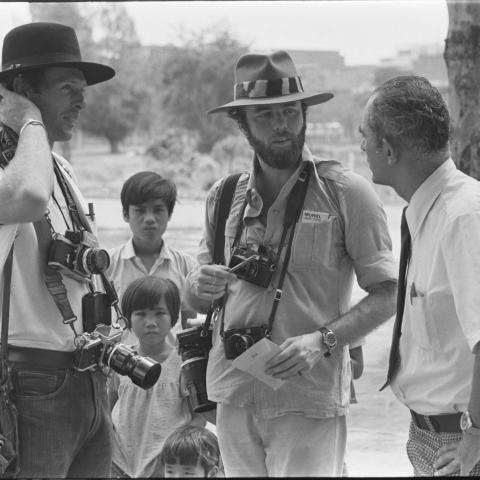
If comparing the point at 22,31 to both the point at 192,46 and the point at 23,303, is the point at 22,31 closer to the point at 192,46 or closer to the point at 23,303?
the point at 23,303

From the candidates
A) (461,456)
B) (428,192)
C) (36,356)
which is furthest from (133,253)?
(461,456)

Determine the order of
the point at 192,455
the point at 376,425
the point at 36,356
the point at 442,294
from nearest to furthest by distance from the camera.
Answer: the point at 442,294 → the point at 36,356 → the point at 192,455 → the point at 376,425

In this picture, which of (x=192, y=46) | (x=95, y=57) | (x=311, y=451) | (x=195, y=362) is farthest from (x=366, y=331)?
(x=95, y=57)

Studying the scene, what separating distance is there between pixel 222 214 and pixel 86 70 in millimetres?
676

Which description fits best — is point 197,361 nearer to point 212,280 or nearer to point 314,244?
point 212,280

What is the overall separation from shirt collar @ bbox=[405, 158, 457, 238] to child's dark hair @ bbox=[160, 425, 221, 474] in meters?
1.53

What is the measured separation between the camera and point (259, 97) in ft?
10.3

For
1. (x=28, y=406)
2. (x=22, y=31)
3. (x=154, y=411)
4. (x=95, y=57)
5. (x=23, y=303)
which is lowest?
(x=95, y=57)

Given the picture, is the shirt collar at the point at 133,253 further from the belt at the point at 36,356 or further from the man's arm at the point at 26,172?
the belt at the point at 36,356

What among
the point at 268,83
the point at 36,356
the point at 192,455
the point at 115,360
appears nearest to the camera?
the point at 36,356

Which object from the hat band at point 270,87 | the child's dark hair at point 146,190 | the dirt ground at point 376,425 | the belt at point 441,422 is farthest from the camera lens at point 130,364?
the dirt ground at point 376,425

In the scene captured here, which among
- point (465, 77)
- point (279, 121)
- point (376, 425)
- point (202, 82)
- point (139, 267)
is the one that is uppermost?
point (279, 121)

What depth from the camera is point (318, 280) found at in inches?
117

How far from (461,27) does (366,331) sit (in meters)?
1.78
